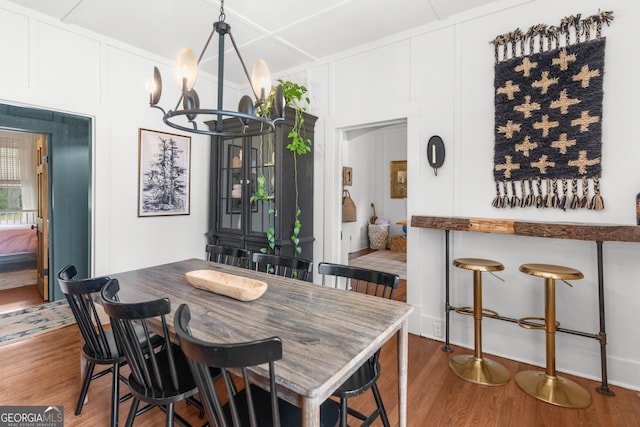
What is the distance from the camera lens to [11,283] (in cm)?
458

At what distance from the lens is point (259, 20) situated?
2828mm

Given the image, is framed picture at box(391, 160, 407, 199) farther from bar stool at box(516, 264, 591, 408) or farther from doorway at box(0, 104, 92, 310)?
doorway at box(0, 104, 92, 310)

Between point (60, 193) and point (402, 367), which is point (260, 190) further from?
point (60, 193)

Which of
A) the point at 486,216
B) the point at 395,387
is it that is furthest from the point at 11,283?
the point at 486,216

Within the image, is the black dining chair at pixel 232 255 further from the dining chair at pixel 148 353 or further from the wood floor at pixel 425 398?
the dining chair at pixel 148 353

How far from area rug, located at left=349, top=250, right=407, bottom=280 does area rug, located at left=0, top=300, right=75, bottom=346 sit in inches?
161

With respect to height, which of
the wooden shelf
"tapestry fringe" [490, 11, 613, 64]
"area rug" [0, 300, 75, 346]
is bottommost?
"area rug" [0, 300, 75, 346]

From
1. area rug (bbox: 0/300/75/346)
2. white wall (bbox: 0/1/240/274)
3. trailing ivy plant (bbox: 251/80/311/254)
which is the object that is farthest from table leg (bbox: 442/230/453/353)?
area rug (bbox: 0/300/75/346)

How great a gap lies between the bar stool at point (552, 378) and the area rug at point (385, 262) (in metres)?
2.67

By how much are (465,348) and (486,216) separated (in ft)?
3.77

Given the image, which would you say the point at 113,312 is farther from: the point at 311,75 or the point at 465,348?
the point at 311,75

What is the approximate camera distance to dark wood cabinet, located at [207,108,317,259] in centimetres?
336

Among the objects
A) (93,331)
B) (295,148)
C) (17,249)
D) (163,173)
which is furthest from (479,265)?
(17,249)

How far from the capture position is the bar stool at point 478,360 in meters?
2.27
